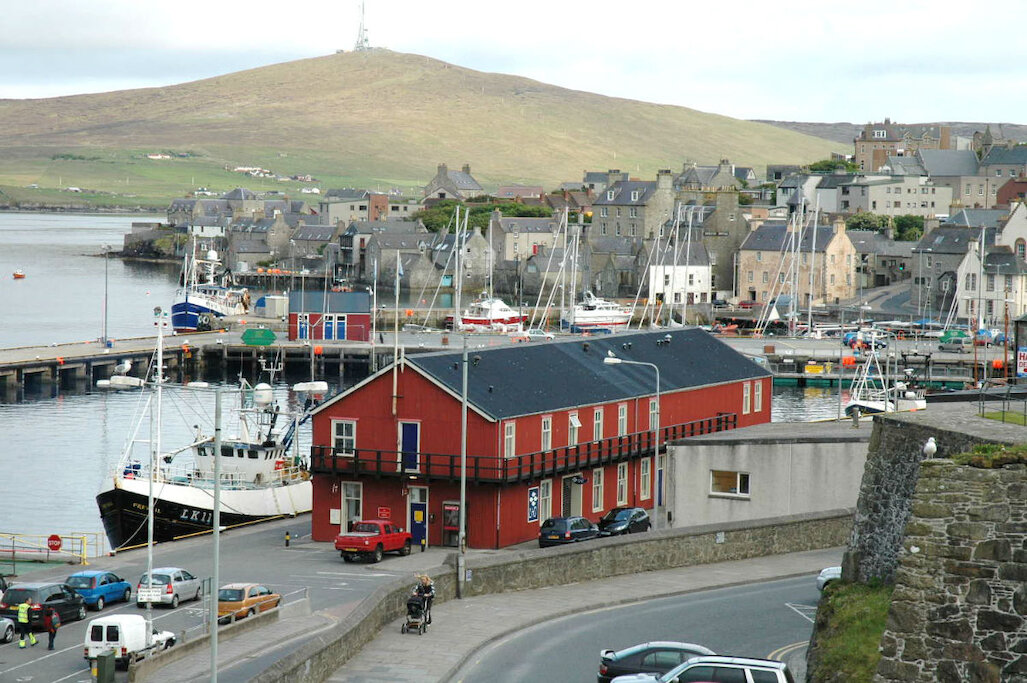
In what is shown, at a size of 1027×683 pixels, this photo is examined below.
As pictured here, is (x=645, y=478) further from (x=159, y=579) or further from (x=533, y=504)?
(x=159, y=579)

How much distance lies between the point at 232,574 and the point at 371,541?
4.03 metres

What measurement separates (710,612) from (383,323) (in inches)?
4297

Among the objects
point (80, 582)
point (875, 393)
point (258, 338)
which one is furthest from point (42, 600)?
point (258, 338)

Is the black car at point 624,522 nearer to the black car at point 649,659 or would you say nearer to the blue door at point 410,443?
the blue door at point 410,443

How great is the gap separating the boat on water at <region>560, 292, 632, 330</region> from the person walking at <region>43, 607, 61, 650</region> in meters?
101

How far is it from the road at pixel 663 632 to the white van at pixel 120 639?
24.2ft

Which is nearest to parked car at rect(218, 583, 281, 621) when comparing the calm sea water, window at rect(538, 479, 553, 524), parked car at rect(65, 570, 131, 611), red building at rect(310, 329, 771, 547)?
parked car at rect(65, 570, 131, 611)

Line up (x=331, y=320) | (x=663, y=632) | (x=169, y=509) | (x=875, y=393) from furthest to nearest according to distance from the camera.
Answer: (x=331, y=320)
(x=875, y=393)
(x=169, y=509)
(x=663, y=632)

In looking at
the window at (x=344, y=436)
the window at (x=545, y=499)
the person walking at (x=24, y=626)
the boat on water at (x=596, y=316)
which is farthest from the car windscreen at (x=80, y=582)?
the boat on water at (x=596, y=316)

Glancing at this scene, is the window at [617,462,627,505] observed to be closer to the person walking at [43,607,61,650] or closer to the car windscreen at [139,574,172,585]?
the car windscreen at [139,574,172,585]

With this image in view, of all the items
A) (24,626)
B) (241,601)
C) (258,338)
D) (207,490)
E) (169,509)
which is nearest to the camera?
(24,626)

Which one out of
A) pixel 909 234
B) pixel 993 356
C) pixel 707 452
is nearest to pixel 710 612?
pixel 707 452

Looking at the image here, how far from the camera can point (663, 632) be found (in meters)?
33.0

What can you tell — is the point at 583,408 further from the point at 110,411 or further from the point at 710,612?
the point at 110,411
